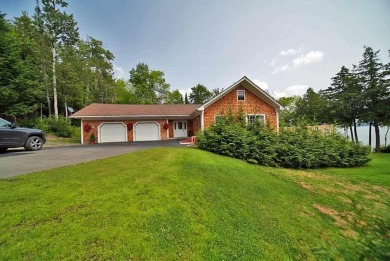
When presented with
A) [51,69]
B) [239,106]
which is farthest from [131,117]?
[51,69]

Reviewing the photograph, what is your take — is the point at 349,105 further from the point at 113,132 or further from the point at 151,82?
the point at 151,82

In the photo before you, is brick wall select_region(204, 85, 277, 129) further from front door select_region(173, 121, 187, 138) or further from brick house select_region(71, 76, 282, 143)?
front door select_region(173, 121, 187, 138)

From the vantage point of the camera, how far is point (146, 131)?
19609mm

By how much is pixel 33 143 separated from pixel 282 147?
519 inches

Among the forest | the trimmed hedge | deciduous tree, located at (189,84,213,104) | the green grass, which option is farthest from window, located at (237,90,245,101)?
deciduous tree, located at (189,84,213,104)

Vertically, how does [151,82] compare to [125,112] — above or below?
above

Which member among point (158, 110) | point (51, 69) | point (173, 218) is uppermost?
point (51, 69)

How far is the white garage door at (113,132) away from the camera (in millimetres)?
18406

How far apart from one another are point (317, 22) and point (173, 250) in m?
12.4

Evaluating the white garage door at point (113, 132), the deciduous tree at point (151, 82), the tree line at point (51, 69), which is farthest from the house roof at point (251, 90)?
the deciduous tree at point (151, 82)

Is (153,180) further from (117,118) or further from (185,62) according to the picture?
(185,62)

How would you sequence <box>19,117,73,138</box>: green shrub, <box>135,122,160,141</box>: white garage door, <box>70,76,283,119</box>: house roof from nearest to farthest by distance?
<box>70,76,283,119</box>: house roof → <box>135,122,160,141</box>: white garage door → <box>19,117,73,138</box>: green shrub

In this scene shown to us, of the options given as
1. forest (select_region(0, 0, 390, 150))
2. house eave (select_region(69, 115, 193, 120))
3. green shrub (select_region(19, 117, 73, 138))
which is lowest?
green shrub (select_region(19, 117, 73, 138))

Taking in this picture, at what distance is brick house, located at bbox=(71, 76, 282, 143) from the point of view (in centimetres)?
1559
